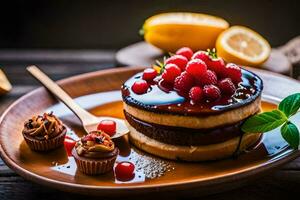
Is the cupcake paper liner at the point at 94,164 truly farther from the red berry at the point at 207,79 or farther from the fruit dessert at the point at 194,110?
the red berry at the point at 207,79

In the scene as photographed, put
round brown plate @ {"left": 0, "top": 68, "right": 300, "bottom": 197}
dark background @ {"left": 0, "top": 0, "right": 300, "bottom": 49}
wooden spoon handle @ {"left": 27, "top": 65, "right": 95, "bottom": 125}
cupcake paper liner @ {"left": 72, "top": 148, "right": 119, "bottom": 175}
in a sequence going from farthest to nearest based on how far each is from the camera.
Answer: dark background @ {"left": 0, "top": 0, "right": 300, "bottom": 49} → wooden spoon handle @ {"left": 27, "top": 65, "right": 95, "bottom": 125} → cupcake paper liner @ {"left": 72, "top": 148, "right": 119, "bottom": 175} → round brown plate @ {"left": 0, "top": 68, "right": 300, "bottom": 197}

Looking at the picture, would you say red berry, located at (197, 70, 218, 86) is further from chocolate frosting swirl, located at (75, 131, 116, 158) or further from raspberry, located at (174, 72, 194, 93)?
chocolate frosting swirl, located at (75, 131, 116, 158)

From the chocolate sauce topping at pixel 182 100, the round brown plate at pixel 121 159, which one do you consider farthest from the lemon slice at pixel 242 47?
the chocolate sauce topping at pixel 182 100

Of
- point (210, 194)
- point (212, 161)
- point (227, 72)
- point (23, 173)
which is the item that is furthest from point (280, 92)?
point (23, 173)

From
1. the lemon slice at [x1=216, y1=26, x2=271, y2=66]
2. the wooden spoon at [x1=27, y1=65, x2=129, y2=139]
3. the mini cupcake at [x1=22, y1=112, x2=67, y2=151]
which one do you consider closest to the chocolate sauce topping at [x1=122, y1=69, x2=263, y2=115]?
the wooden spoon at [x1=27, y1=65, x2=129, y2=139]

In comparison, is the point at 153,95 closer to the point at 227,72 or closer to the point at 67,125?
the point at 227,72

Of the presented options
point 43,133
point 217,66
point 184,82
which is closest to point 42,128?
point 43,133
